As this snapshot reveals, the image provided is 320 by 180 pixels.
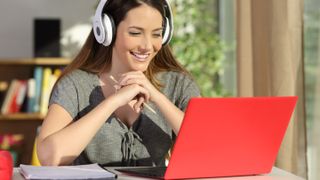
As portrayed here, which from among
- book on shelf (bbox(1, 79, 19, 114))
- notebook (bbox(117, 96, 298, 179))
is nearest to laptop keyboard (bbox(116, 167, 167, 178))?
notebook (bbox(117, 96, 298, 179))

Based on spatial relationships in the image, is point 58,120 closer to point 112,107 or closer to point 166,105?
point 112,107

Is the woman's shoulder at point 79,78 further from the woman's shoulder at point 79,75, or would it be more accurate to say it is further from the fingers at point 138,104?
the fingers at point 138,104

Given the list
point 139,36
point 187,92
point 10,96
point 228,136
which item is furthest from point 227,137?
point 10,96

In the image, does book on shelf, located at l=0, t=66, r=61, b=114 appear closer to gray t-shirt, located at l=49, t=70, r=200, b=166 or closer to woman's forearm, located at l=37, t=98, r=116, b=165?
gray t-shirt, located at l=49, t=70, r=200, b=166

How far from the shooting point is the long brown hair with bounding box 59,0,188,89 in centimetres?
197

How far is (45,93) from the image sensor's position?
470 cm

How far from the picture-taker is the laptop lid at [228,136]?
1.50 meters

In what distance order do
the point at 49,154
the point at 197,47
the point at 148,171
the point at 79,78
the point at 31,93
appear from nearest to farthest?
the point at 148,171 → the point at 49,154 → the point at 79,78 → the point at 197,47 → the point at 31,93

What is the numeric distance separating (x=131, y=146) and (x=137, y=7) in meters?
0.41

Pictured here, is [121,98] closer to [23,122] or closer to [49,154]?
[49,154]

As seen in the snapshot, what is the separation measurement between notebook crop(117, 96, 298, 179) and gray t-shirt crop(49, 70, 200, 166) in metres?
0.32

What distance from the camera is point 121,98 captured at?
1.86 meters

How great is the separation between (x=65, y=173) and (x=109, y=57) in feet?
2.17

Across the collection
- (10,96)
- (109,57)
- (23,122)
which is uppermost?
(109,57)
